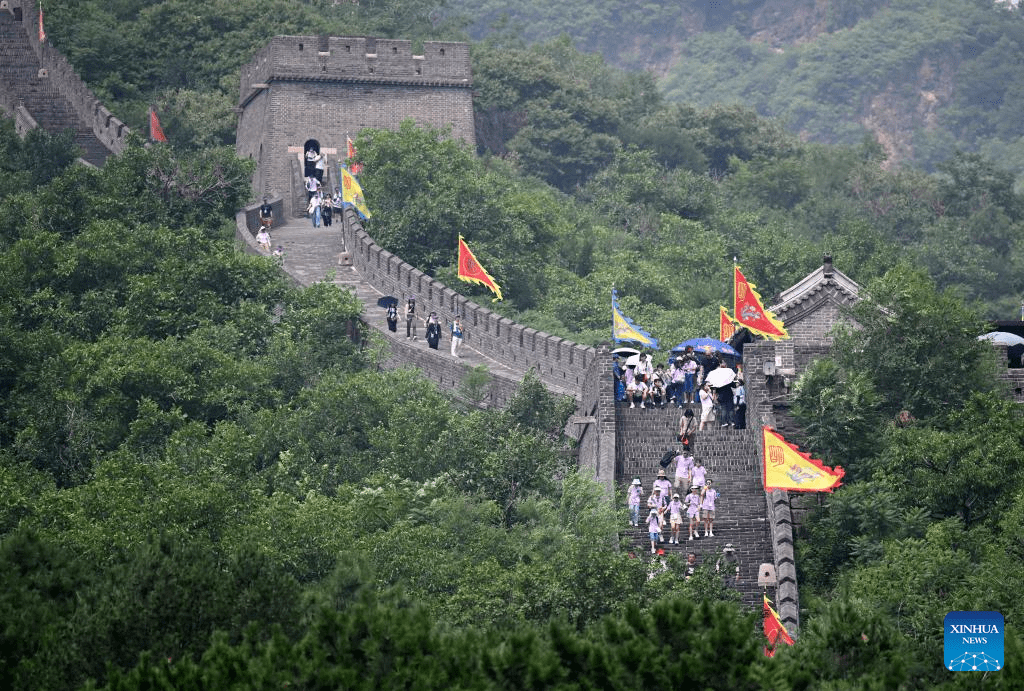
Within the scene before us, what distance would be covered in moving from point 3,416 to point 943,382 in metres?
19.0

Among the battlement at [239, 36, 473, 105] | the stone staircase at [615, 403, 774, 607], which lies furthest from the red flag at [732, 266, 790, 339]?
the battlement at [239, 36, 473, 105]

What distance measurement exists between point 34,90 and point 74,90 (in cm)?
128

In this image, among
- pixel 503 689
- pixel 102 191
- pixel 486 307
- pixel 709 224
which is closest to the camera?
pixel 503 689

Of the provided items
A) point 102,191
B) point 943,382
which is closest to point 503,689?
point 943,382

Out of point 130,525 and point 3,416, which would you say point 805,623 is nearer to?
point 130,525

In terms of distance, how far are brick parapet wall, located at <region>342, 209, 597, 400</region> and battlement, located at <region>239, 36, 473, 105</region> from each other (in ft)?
30.0

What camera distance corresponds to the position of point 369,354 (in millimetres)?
63719

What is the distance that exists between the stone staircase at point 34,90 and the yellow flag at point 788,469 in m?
34.8

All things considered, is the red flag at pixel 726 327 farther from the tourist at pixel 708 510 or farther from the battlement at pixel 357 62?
the battlement at pixel 357 62

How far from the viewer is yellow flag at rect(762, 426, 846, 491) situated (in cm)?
4953

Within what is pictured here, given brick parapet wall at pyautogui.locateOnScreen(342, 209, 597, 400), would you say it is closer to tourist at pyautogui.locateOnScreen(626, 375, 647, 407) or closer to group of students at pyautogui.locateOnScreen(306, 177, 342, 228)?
tourist at pyautogui.locateOnScreen(626, 375, 647, 407)

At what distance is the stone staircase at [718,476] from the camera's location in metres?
48.2

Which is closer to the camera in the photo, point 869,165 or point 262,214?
point 262,214

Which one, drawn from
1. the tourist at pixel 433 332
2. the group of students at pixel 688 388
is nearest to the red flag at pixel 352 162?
the tourist at pixel 433 332
